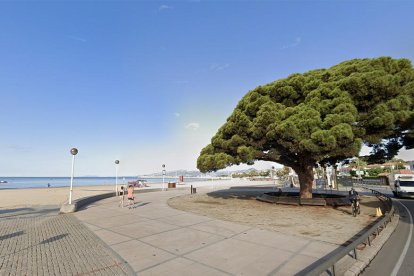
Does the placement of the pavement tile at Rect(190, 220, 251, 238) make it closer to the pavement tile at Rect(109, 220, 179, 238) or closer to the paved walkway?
the paved walkway

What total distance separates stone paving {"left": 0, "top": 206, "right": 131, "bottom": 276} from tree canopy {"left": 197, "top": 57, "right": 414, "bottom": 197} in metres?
10.4

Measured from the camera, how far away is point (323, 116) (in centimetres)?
1519

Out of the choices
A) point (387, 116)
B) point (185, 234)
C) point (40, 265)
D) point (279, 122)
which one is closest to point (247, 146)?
point (279, 122)

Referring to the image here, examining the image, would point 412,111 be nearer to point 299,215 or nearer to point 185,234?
point 299,215

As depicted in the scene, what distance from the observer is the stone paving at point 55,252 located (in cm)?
596

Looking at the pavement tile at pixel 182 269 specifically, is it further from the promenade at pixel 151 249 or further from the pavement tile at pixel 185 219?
the pavement tile at pixel 185 219

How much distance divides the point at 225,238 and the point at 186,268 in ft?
10.0

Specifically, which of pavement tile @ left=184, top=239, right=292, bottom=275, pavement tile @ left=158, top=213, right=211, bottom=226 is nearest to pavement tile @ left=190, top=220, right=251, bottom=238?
pavement tile @ left=158, top=213, right=211, bottom=226

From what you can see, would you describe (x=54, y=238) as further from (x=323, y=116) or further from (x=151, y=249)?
(x=323, y=116)

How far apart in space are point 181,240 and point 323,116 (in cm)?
1165

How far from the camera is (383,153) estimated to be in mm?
19250

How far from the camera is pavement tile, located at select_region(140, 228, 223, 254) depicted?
25.5 feet

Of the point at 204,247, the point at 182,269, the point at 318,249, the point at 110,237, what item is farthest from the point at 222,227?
the point at 182,269

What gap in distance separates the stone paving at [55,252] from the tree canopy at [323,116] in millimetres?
10385
